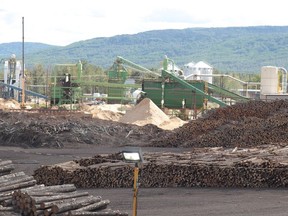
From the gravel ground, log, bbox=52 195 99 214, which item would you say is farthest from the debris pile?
log, bbox=52 195 99 214

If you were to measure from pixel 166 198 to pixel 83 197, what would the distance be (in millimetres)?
4223

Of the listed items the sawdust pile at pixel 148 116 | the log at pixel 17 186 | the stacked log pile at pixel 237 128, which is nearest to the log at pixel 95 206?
the log at pixel 17 186

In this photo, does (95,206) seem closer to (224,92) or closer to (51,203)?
(51,203)

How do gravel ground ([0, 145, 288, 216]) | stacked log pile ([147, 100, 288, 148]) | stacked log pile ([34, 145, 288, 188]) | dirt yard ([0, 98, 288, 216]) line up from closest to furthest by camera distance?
gravel ground ([0, 145, 288, 216]), stacked log pile ([34, 145, 288, 188]), dirt yard ([0, 98, 288, 216]), stacked log pile ([147, 100, 288, 148])

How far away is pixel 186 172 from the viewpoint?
19703mm

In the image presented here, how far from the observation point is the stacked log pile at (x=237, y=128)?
2911cm

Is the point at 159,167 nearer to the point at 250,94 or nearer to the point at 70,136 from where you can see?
the point at 70,136

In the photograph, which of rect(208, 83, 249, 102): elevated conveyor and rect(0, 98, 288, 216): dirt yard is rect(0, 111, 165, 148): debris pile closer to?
rect(0, 98, 288, 216): dirt yard

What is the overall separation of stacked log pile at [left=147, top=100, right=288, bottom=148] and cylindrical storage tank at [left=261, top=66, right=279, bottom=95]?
500 inches

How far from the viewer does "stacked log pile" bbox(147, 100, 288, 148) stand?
95.5 ft

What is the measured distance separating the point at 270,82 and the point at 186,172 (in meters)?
29.8

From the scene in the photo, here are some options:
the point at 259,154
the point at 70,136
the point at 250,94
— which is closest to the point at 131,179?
the point at 259,154

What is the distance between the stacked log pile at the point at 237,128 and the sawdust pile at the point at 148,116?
705cm

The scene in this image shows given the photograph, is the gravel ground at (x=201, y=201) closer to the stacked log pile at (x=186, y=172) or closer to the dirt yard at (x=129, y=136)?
the dirt yard at (x=129, y=136)
